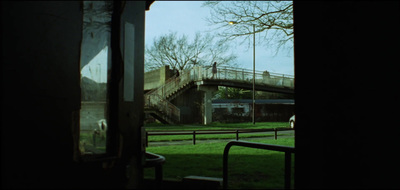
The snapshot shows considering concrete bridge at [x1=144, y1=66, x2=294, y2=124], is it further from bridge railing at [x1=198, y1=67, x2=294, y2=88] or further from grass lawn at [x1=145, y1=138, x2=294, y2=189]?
grass lawn at [x1=145, y1=138, x2=294, y2=189]

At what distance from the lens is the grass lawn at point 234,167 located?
6250mm

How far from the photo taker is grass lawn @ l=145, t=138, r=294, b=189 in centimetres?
625

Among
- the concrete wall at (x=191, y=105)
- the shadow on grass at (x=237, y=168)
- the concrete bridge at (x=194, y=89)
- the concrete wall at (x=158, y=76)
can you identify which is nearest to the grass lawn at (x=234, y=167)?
the shadow on grass at (x=237, y=168)
